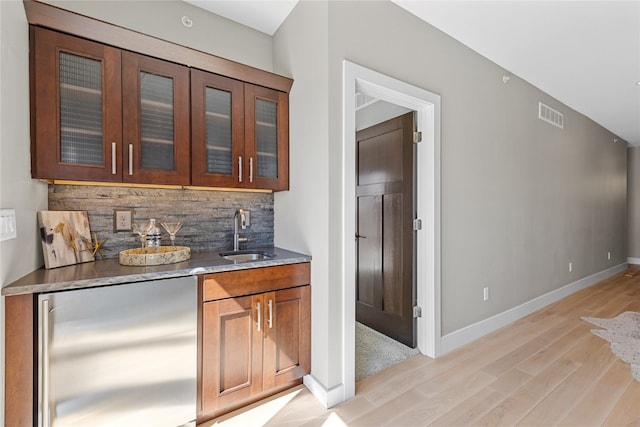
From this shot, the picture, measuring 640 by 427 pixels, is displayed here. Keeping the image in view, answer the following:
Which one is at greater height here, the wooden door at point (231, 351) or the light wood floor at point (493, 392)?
the wooden door at point (231, 351)

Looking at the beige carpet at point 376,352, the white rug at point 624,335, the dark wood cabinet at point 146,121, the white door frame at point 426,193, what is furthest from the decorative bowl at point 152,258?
the white rug at point 624,335

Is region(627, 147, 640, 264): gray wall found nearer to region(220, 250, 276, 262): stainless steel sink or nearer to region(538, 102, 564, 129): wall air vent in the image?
region(538, 102, 564, 129): wall air vent

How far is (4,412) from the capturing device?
1.17 meters

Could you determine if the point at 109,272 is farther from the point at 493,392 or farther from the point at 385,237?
the point at 493,392

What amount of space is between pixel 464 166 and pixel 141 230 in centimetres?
266

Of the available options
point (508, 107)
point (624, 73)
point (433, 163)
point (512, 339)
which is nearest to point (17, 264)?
point (433, 163)

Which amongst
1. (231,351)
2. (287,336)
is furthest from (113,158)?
(287,336)

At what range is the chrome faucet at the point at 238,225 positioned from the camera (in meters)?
2.22

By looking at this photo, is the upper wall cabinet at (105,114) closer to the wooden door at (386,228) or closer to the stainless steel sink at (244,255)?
the stainless steel sink at (244,255)

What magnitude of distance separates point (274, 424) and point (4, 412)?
1.20 meters

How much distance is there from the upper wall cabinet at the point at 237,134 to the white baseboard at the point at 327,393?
140 centimetres

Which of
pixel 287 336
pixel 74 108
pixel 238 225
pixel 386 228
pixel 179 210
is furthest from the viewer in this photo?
pixel 386 228

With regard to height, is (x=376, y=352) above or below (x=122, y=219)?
below

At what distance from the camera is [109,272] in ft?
4.79
